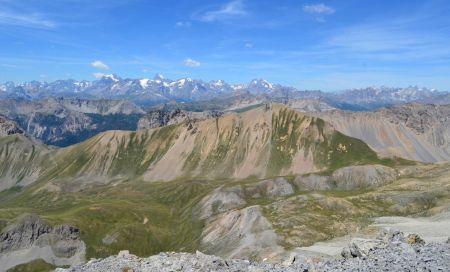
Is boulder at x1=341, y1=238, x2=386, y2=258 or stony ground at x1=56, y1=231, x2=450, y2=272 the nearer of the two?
stony ground at x1=56, y1=231, x2=450, y2=272

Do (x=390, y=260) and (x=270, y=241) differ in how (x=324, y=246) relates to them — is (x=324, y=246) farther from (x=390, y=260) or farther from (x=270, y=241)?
(x=390, y=260)

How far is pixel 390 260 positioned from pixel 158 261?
26.6m

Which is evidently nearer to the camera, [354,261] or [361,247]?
[354,261]

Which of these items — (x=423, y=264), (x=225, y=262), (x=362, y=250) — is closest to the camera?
(x=423, y=264)

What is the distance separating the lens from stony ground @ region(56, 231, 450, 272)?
1501 inches

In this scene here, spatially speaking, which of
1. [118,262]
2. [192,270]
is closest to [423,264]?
[192,270]

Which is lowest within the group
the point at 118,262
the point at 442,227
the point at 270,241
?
the point at 270,241

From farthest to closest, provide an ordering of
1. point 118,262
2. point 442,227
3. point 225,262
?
point 442,227 < point 118,262 < point 225,262

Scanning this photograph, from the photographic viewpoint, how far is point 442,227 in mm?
162125

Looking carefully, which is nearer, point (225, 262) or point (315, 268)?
point (315, 268)

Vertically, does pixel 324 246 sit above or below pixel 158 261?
below

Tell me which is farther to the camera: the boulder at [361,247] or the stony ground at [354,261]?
the boulder at [361,247]

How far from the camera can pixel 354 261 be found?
43594 mm

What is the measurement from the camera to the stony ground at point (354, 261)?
38125mm
